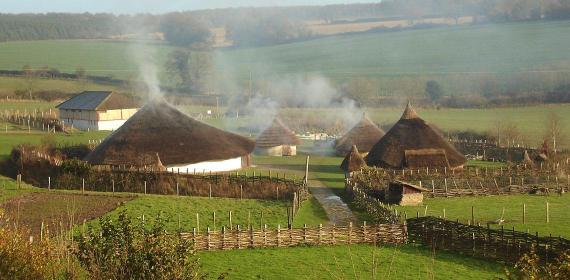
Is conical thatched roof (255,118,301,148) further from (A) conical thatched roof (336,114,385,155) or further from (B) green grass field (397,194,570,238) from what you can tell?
(B) green grass field (397,194,570,238)

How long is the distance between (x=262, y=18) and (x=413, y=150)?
9558 cm

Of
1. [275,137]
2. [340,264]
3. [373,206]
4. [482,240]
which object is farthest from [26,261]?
[275,137]

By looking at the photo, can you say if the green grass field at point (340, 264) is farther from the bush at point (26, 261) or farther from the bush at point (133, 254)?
the bush at point (133, 254)

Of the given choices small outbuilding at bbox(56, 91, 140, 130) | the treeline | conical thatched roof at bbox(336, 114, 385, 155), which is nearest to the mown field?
the treeline

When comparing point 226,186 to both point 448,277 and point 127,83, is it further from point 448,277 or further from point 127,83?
point 127,83

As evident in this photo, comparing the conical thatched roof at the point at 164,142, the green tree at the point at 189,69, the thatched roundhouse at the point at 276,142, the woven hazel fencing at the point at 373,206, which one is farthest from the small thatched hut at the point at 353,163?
the green tree at the point at 189,69

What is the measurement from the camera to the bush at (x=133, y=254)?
13.4m

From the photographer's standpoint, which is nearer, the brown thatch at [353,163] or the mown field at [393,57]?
the brown thatch at [353,163]

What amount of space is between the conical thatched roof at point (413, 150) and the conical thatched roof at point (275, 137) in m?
10.1

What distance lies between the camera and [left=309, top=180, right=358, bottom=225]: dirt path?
30797mm

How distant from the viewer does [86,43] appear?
119625mm

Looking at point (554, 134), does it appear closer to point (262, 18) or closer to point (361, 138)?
point (361, 138)

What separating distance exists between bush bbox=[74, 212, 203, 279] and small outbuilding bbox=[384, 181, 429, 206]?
2117cm

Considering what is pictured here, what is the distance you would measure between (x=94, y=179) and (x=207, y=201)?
21.6ft
